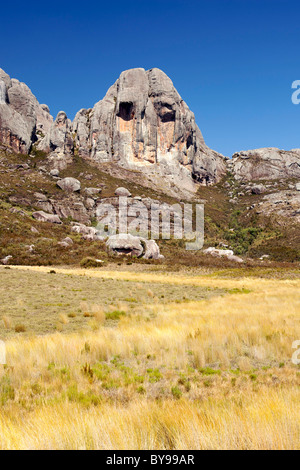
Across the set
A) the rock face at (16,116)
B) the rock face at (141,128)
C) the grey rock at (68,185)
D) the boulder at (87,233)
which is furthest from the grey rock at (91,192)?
the rock face at (16,116)

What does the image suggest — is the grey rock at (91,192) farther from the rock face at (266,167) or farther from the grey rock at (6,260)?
the rock face at (266,167)

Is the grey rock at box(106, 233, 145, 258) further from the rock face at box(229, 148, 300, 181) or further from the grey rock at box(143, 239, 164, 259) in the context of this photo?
the rock face at box(229, 148, 300, 181)

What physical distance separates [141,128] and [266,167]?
9331 cm

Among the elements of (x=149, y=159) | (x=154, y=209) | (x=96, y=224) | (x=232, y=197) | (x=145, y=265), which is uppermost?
(x=149, y=159)

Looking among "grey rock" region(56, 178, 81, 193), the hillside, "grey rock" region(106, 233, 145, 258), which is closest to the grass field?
"grey rock" region(106, 233, 145, 258)

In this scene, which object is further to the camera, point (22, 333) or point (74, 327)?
point (74, 327)

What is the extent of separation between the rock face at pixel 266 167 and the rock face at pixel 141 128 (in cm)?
5066

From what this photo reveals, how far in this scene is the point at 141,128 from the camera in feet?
462

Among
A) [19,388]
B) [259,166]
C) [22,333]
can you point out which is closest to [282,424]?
[19,388]

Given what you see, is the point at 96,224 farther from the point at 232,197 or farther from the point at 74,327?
the point at 232,197

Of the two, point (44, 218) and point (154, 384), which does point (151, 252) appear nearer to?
point (44, 218)

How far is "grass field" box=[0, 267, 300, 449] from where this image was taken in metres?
3.38

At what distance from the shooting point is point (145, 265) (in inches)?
2071

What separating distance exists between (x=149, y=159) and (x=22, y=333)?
139 m
